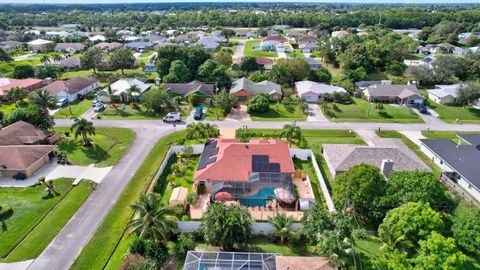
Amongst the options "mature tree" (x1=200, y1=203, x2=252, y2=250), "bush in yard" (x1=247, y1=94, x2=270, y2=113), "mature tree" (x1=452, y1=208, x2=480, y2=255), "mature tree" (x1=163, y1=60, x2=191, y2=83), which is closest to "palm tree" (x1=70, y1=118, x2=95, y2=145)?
"bush in yard" (x1=247, y1=94, x2=270, y2=113)

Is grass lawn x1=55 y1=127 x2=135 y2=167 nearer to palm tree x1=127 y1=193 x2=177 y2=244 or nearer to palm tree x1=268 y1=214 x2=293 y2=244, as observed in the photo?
palm tree x1=127 y1=193 x2=177 y2=244

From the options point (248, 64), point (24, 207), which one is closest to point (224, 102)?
point (248, 64)

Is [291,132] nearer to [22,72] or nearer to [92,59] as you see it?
[92,59]

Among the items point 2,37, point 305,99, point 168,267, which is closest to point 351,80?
point 305,99

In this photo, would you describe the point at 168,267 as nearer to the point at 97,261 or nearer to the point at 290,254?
the point at 97,261

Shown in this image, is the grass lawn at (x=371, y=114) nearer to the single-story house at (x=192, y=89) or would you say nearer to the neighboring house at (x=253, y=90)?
the neighboring house at (x=253, y=90)

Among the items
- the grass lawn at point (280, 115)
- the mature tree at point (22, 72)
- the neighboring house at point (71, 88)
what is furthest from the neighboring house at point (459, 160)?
the mature tree at point (22, 72)

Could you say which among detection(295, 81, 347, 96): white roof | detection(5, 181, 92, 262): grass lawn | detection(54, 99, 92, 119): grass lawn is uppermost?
detection(295, 81, 347, 96): white roof
